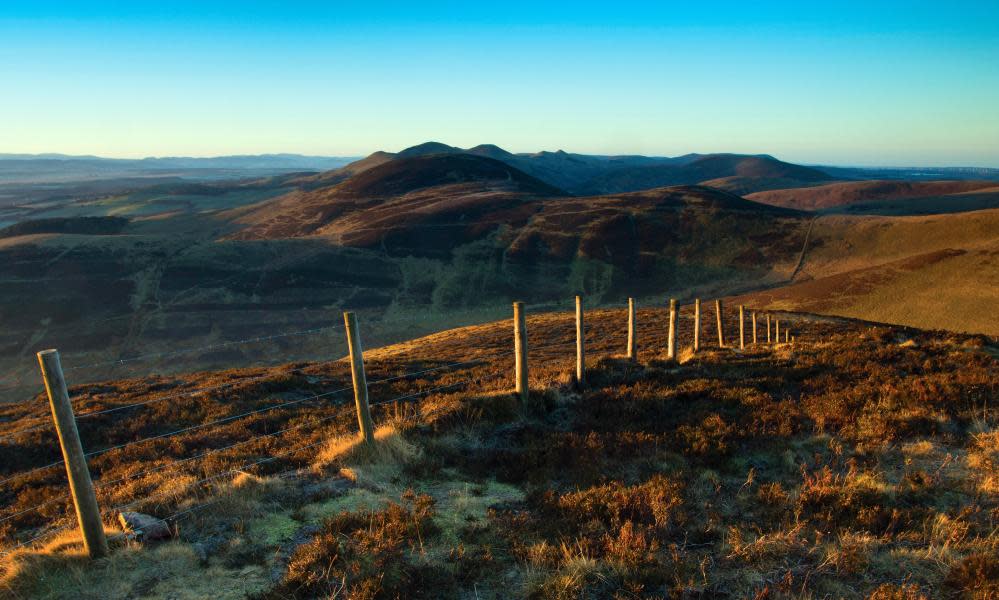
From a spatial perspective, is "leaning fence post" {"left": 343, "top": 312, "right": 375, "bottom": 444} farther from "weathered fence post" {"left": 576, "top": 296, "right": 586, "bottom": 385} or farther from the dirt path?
the dirt path

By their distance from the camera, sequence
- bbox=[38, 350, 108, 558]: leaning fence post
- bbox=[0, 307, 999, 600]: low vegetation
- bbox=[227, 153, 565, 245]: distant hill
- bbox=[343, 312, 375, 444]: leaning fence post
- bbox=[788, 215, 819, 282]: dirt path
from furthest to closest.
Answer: bbox=[227, 153, 565, 245]: distant hill
bbox=[788, 215, 819, 282]: dirt path
bbox=[343, 312, 375, 444]: leaning fence post
bbox=[38, 350, 108, 558]: leaning fence post
bbox=[0, 307, 999, 600]: low vegetation

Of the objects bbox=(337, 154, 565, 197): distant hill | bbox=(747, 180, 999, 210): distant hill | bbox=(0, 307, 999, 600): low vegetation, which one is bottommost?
bbox=(0, 307, 999, 600): low vegetation

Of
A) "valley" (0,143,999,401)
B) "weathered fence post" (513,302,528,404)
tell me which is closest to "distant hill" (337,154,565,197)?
"valley" (0,143,999,401)

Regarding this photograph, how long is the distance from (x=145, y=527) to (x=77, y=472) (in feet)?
3.36

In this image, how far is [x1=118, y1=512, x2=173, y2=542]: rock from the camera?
617cm

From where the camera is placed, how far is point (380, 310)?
61.3m

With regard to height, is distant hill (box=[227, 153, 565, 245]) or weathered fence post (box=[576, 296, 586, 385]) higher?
distant hill (box=[227, 153, 565, 245])

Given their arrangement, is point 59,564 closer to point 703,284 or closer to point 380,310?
point 380,310

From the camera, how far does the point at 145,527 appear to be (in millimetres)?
6234

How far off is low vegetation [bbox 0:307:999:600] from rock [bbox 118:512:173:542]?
192 mm

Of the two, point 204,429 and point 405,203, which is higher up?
point 405,203

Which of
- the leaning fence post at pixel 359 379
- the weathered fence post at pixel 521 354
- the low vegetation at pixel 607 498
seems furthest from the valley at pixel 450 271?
the leaning fence post at pixel 359 379

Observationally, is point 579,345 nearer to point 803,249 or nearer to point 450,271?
point 450,271

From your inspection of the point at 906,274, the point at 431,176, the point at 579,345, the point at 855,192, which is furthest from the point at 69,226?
the point at 855,192
